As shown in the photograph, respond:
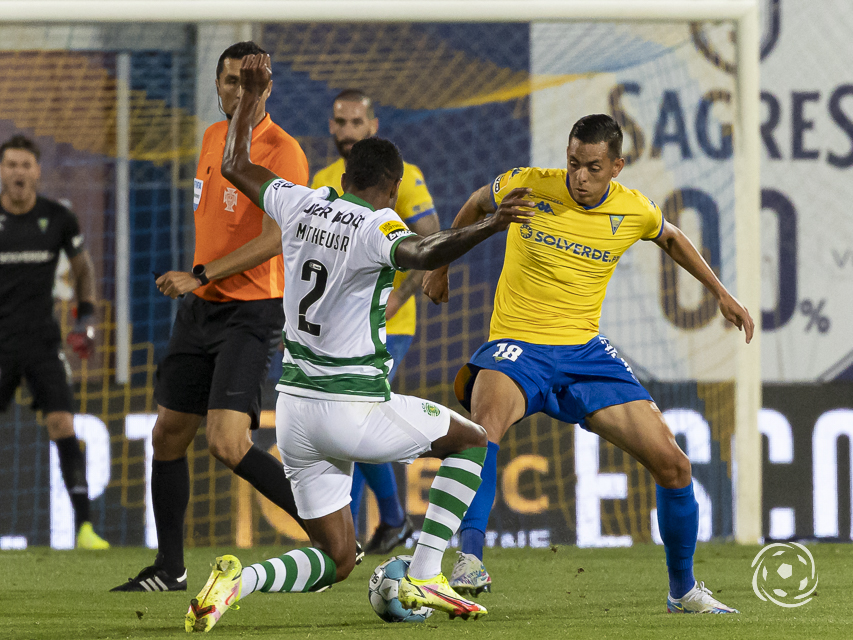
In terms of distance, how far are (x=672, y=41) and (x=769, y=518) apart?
116 inches

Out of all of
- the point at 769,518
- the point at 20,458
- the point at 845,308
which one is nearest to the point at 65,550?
the point at 20,458

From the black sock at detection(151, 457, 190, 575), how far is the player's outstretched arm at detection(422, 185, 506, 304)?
48.1 inches

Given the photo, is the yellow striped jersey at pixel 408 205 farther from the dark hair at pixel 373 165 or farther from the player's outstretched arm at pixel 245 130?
the dark hair at pixel 373 165

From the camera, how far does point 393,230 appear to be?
371 centimetres

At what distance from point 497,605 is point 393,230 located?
162cm

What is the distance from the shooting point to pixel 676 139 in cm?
855

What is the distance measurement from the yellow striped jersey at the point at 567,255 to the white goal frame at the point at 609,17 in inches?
98.9

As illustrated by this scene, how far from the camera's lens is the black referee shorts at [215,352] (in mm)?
4730

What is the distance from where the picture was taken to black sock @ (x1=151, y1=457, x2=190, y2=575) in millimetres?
4953

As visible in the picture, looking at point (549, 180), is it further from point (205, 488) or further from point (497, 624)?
→ point (205, 488)

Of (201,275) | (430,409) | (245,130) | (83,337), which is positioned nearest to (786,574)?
(430,409)

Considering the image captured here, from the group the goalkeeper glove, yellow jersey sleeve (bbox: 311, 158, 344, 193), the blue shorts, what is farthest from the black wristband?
the blue shorts

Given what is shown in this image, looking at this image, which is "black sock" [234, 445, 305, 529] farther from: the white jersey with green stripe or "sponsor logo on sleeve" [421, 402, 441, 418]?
"sponsor logo on sleeve" [421, 402, 441, 418]

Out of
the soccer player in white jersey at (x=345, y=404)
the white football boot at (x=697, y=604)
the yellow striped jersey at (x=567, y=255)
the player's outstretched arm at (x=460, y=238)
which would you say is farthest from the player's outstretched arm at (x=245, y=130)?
the white football boot at (x=697, y=604)
